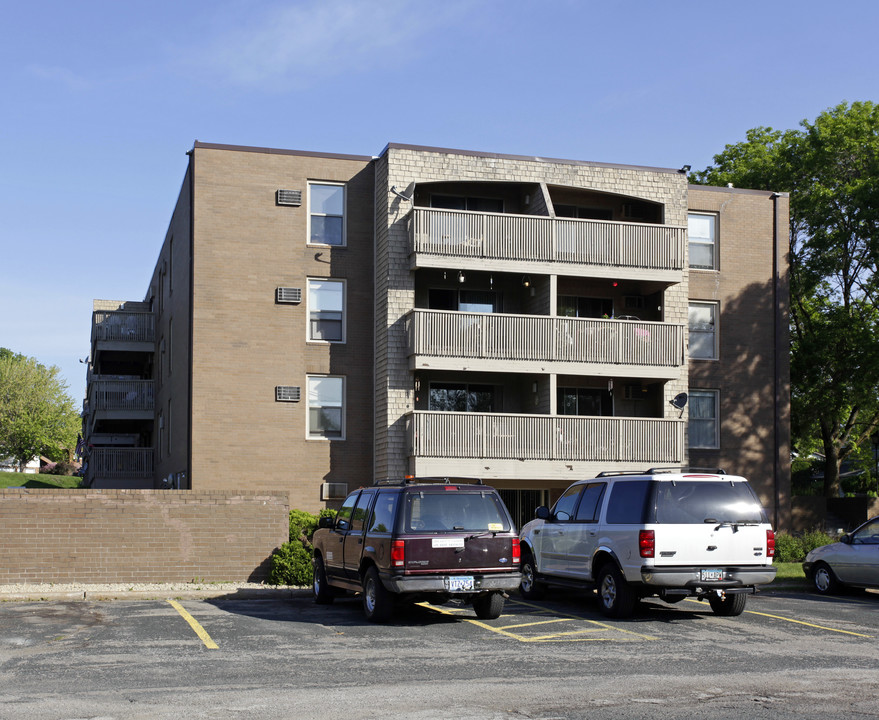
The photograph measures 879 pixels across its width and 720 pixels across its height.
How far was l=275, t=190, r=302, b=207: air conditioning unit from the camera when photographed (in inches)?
1080

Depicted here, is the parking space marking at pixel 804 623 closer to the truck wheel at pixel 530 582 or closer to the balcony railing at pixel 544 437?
the truck wheel at pixel 530 582

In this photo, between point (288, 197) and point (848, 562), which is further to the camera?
point (288, 197)

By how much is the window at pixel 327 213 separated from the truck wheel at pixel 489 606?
602 inches

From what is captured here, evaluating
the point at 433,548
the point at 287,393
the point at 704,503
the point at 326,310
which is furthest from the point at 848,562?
the point at 326,310

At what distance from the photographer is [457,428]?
1033 inches

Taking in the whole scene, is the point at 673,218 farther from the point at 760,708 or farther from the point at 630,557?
the point at 760,708

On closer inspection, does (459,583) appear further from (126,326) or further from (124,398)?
(126,326)

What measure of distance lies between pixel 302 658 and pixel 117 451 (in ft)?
89.0

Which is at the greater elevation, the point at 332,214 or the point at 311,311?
the point at 332,214

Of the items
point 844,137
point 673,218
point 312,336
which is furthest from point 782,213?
point 312,336

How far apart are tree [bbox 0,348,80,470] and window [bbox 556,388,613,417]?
61362 millimetres

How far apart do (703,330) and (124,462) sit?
20017 mm

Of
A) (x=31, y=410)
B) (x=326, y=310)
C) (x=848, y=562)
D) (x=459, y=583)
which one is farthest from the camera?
(x=31, y=410)

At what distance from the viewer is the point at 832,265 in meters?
35.4
